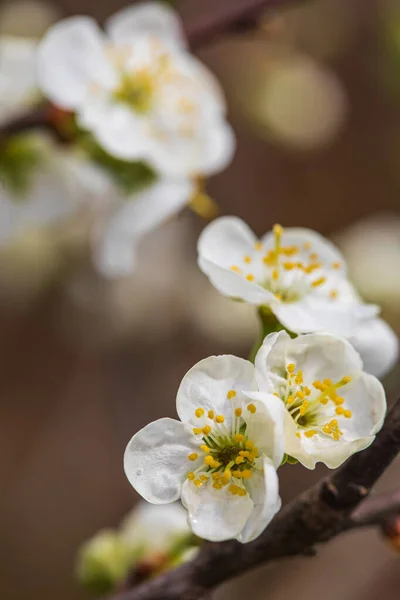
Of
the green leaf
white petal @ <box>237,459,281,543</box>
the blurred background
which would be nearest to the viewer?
white petal @ <box>237,459,281,543</box>

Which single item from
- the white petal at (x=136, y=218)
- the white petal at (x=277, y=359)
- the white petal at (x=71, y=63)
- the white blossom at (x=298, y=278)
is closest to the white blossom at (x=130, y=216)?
the white petal at (x=136, y=218)

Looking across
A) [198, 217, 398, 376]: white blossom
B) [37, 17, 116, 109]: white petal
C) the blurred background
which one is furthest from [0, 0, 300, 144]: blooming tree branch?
the blurred background

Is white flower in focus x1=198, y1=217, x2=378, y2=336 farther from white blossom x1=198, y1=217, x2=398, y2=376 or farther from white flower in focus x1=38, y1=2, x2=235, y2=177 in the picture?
white flower in focus x1=38, y1=2, x2=235, y2=177

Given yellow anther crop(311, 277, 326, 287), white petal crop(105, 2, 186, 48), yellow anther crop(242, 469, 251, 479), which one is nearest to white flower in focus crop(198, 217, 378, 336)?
yellow anther crop(311, 277, 326, 287)

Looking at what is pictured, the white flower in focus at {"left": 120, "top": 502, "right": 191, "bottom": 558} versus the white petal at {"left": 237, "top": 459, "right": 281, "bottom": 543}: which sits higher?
the white petal at {"left": 237, "top": 459, "right": 281, "bottom": 543}

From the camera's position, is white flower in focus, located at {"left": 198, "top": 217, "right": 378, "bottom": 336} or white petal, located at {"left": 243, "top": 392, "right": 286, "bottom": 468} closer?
white petal, located at {"left": 243, "top": 392, "right": 286, "bottom": 468}

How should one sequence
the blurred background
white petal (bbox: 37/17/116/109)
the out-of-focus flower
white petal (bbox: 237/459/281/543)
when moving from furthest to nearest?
1. the blurred background
2. white petal (bbox: 37/17/116/109)
3. the out-of-focus flower
4. white petal (bbox: 237/459/281/543)

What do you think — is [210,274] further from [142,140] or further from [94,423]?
[94,423]

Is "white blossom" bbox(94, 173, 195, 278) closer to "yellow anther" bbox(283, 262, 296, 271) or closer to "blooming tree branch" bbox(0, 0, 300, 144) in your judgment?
"blooming tree branch" bbox(0, 0, 300, 144)

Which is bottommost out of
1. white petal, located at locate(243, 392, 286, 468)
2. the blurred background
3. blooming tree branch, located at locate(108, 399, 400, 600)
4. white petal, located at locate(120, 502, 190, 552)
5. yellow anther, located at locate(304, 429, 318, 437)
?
the blurred background
